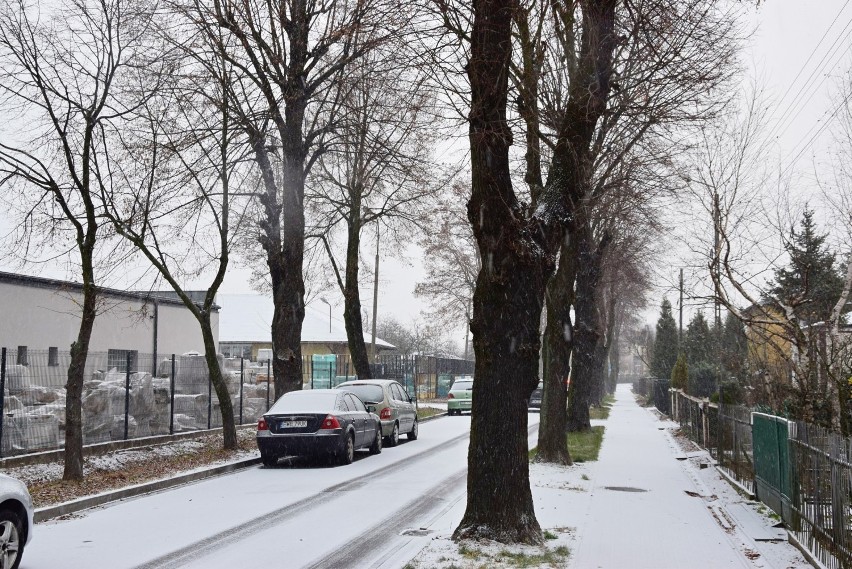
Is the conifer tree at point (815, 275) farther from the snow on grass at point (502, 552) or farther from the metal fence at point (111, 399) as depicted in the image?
the metal fence at point (111, 399)

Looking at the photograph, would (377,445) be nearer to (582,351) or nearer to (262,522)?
(582,351)

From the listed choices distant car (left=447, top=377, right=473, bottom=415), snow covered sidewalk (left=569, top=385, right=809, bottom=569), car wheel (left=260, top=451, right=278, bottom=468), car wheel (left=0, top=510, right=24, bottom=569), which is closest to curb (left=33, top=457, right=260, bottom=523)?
car wheel (left=260, top=451, right=278, bottom=468)

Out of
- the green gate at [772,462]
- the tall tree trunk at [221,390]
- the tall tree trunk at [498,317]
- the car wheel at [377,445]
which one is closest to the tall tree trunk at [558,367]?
the car wheel at [377,445]

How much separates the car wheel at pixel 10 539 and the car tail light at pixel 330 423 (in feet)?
32.6

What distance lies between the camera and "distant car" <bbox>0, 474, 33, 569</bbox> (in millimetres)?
7762

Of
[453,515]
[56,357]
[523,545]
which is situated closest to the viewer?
[523,545]

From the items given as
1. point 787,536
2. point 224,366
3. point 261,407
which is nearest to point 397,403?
point 261,407

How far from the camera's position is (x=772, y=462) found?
11.3 m

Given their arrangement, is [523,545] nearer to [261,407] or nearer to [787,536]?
[787,536]

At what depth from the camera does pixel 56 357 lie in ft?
58.3

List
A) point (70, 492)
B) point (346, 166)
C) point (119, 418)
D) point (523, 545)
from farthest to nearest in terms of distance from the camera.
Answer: point (346, 166)
point (119, 418)
point (70, 492)
point (523, 545)

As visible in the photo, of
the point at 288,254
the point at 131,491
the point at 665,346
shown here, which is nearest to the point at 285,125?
the point at 288,254

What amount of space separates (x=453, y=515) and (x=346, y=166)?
68.3 ft

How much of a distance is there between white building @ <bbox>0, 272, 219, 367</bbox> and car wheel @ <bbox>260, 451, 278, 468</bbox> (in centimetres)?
826
